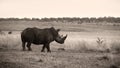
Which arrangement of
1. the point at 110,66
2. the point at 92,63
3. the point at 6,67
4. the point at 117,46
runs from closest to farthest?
1. the point at 6,67
2. the point at 110,66
3. the point at 92,63
4. the point at 117,46

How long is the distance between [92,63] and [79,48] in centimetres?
697

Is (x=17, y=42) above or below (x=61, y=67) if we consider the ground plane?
below

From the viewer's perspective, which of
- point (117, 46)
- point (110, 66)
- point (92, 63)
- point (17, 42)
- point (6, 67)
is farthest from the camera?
point (17, 42)

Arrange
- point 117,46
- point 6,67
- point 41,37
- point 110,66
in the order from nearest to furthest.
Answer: point 6,67 → point 110,66 → point 41,37 → point 117,46

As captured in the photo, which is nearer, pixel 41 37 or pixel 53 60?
pixel 53 60

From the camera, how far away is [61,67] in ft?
44.0

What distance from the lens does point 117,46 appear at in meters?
21.6

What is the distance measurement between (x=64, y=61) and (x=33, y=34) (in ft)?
18.6

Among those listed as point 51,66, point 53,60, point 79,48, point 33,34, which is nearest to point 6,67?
point 51,66

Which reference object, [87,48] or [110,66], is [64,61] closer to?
[110,66]

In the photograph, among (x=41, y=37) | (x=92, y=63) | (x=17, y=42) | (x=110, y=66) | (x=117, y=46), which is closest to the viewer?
(x=110, y=66)

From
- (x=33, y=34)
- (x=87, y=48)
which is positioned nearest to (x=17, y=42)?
(x=33, y=34)

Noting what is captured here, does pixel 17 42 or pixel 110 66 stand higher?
pixel 110 66

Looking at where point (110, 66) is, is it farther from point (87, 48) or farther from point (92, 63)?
point (87, 48)
